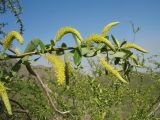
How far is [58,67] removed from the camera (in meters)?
1.33

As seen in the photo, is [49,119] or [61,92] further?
[61,92]

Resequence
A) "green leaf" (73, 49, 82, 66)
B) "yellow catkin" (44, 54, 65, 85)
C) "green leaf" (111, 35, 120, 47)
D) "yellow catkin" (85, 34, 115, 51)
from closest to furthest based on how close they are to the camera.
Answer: "yellow catkin" (44, 54, 65, 85), "yellow catkin" (85, 34, 115, 51), "green leaf" (73, 49, 82, 66), "green leaf" (111, 35, 120, 47)

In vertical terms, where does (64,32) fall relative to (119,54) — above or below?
above

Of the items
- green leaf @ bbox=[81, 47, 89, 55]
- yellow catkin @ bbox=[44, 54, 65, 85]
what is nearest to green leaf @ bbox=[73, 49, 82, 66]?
green leaf @ bbox=[81, 47, 89, 55]

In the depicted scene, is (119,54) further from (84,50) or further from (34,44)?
(34,44)

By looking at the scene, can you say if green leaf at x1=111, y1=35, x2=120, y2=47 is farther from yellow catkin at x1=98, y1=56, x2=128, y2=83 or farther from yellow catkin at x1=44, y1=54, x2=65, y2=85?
yellow catkin at x1=44, y1=54, x2=65, y2=85

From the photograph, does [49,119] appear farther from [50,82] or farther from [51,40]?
[51,40]

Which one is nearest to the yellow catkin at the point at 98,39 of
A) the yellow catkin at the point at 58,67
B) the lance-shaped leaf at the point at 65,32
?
the lance-shaped leaf at the point at 65,32

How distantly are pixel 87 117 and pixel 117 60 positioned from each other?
34.4 ft

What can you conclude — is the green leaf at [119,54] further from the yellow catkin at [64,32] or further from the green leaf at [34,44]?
the green leaf at [34,44]

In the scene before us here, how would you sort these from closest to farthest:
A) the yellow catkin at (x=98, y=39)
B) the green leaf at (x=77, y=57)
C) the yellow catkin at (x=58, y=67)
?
the yellow catkin at (x=58, y=67) → the yellow catkin at (x=98, y=39) → the green leaf at (x=77, y=57)

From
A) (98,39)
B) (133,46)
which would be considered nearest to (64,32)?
(98,39)

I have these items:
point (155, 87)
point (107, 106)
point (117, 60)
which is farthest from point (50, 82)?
point (117, 60)

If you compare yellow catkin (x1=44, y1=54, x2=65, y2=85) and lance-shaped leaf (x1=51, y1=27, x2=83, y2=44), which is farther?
lance-shaped leaf (x1=51, y1=27, x2=83, y2=44)
